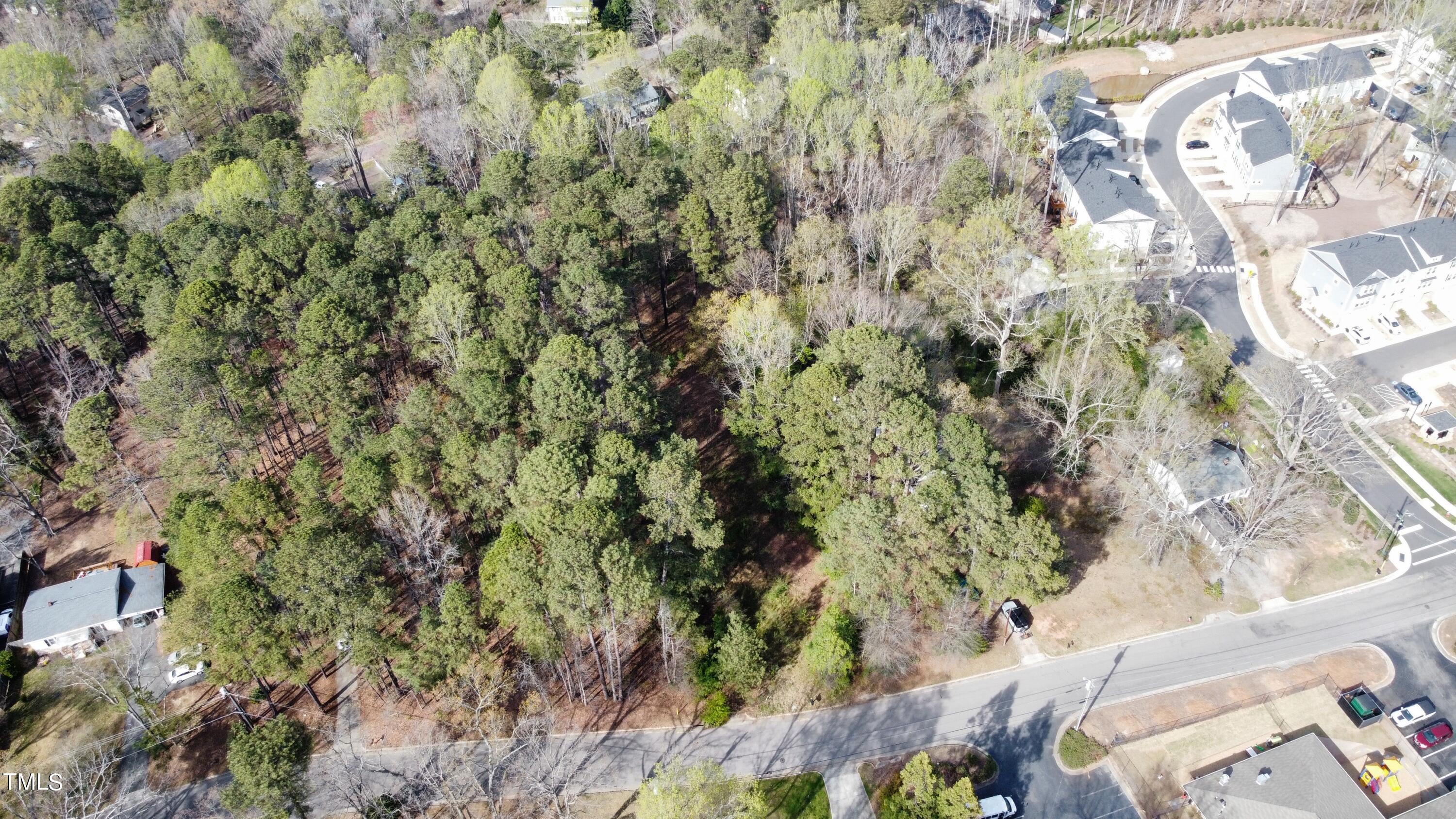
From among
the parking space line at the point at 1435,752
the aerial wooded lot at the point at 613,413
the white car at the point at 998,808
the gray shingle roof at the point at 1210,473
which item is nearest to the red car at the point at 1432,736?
the parking space line at the point at 1435,752

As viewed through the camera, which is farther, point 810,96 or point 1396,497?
point 810,96

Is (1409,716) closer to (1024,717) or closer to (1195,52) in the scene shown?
(1024,717)

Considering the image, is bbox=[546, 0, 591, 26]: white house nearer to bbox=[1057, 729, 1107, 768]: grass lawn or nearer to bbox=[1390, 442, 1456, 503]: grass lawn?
bbox=[1390, 442, 1456, 503]: grass lawn

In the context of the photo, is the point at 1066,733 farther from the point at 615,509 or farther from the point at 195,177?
the point at 195,177

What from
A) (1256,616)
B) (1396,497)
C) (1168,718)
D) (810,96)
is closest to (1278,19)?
(810,96)

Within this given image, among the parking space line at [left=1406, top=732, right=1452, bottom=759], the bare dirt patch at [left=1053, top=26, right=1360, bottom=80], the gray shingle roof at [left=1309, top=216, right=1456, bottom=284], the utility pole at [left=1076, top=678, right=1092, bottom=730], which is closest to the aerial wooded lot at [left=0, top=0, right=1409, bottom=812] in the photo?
the utility pole at [left=1076, top=678, right=1092, bottom=730]
